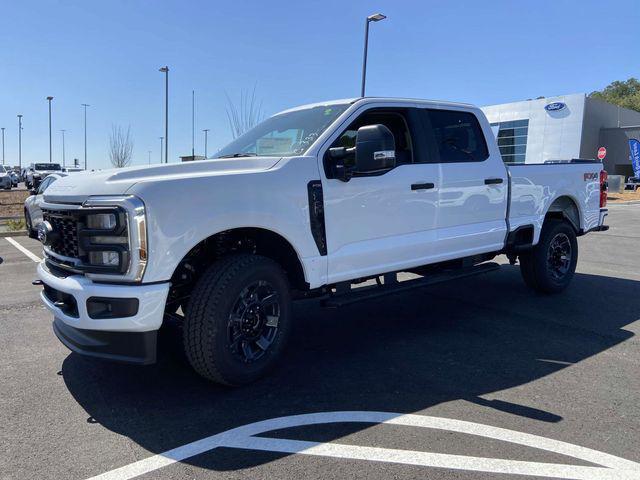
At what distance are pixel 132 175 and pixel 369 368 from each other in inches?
88.8

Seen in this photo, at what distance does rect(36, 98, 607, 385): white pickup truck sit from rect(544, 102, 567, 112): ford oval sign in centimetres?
4591

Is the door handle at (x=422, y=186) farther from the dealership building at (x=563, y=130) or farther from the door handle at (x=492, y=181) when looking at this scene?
the dealership building at (x=563, y=130)

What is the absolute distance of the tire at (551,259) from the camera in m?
6.35

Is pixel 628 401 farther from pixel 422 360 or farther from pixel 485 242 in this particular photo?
pixel 485 242

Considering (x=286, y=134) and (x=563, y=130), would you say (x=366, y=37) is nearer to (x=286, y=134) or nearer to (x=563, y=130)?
(x=286, y=134)

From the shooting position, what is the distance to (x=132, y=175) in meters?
3.49

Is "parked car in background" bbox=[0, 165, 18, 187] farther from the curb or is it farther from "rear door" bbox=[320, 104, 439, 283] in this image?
"rear door" bbox=[320, 104, 439, 283]

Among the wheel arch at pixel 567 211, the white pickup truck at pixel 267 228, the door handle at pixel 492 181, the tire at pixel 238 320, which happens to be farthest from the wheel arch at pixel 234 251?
the wheel arch at pixel 567 211

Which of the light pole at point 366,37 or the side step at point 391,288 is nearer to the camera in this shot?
the side step at point 391,288

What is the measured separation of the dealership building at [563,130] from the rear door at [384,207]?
43652 mm

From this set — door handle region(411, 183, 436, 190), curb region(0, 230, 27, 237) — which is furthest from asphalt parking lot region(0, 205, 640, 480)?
curb region(0, 230, 27, 237)

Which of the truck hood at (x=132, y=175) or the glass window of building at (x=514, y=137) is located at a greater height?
the glass window of building at (x=514, y=137)

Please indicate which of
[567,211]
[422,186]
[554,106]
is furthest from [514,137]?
[422,186]

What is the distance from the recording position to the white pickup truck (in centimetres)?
326
